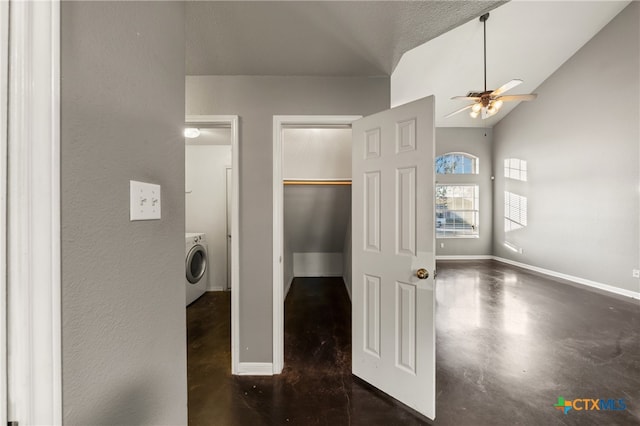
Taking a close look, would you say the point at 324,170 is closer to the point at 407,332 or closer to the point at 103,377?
the point at 407,332

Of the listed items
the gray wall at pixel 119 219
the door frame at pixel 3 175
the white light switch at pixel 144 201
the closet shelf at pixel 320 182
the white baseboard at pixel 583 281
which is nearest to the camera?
the door frame at pixel 3 175

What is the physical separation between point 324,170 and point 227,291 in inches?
94.3

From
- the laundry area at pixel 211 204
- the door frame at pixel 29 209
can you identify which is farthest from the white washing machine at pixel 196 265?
the door frame at pixel 29 209

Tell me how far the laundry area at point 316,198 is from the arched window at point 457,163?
159 inches

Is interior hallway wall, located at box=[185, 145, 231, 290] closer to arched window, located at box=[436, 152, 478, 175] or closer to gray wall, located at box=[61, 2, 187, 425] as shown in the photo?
gray wall, located at box=[61, 2, 187, 425]

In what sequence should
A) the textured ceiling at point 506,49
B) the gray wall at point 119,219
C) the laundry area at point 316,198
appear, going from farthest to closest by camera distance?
the textured ceiling at point 506,49
the laundry area at point 316,198
the gray wall at point 119,219

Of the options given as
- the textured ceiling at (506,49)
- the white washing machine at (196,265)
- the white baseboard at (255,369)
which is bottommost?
the white baseboard at (255,369)

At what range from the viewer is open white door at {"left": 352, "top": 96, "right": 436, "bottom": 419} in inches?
55.4

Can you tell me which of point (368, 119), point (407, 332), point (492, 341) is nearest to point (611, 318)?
point (492, 341)

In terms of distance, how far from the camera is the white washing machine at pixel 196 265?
2836 millimetres

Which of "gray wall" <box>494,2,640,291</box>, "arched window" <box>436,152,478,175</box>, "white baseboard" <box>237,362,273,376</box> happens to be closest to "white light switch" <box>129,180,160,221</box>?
"white baseboard" <box>237,362,273,376</box>

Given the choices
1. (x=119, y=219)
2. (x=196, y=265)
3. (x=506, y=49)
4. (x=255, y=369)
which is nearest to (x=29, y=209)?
(x=119, y=219)

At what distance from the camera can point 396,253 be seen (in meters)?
1.53

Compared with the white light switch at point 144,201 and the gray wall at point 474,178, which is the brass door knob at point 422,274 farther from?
the gray wall at point 474,178
